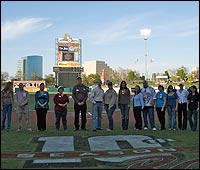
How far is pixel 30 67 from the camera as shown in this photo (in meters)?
103

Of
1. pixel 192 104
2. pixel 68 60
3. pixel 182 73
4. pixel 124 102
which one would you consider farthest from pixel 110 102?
pixel 182 73

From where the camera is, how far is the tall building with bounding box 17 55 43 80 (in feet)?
326

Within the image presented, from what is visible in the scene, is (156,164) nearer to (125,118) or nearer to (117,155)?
(117,155)

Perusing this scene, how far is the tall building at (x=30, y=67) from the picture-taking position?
99438mm

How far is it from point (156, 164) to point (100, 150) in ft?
5.84

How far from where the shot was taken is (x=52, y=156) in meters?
7.31

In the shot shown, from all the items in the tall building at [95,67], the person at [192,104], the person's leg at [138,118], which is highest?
the tall building at [95,67]

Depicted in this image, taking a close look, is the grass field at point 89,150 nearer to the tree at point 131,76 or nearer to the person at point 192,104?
the person at point 192,104

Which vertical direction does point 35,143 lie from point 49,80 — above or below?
below

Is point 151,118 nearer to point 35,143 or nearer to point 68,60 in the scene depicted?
point 35,143

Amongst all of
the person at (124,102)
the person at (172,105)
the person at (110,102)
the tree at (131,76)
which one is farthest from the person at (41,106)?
the tree at (131,76)

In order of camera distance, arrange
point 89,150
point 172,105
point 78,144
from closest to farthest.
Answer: point 89,150 < point 78,144 < point 172,105

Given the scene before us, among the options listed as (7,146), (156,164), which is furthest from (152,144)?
(7,146)

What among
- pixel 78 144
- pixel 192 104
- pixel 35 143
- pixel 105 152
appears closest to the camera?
pixel 105 152
